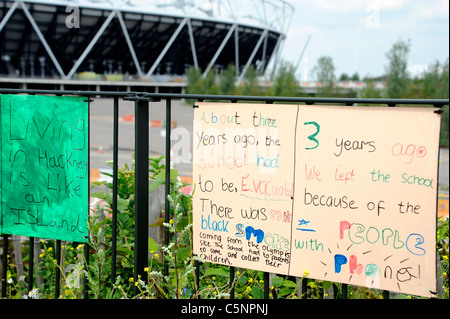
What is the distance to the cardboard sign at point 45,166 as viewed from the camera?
292 cm

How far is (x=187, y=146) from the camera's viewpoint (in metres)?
2.69

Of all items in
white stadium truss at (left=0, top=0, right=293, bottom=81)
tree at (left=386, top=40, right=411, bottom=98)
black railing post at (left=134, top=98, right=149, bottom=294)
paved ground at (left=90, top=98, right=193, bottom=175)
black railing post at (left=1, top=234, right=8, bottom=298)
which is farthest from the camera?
white stadium truss at (left=0, top=0, right=293, bottom=81)

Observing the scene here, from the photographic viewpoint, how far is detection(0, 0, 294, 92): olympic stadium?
53250 mm

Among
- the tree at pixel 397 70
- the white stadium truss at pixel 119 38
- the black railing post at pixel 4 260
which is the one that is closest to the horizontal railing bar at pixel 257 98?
the black railing post at pixel 4 260

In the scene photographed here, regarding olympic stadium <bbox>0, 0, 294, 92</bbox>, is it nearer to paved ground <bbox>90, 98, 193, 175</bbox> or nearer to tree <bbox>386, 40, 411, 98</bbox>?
paved ground <bbox>90, 98, 193, 175</bbox>

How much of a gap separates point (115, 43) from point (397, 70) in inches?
1504

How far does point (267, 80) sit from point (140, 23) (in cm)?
2150

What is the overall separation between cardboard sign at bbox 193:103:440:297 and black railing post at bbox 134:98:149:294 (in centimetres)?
33

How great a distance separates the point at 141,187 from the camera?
2.91 m

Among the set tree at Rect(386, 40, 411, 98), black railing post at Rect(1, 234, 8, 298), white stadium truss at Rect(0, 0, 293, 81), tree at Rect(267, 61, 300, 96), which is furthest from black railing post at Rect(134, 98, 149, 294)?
white stadium truss at Rect(0, 0, 293, 81)

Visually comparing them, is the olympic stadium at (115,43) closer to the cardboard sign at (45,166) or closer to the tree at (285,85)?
the tree at (285,85)

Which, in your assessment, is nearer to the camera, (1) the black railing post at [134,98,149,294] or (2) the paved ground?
(1) the black railing post at [134,98,149,294]

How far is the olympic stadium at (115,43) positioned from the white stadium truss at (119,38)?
0.11 m

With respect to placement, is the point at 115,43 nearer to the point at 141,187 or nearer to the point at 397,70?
the point at 397,70
